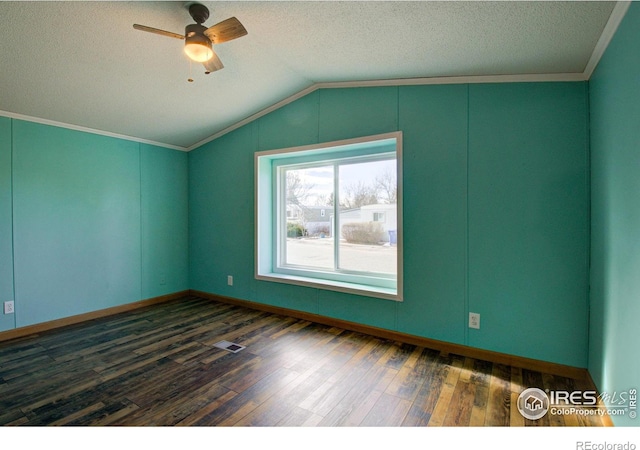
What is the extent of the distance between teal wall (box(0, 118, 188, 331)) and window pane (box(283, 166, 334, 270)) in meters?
1.84

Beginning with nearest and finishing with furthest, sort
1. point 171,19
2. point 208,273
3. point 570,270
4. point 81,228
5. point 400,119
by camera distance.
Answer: point 171,19 → point 570,270 → point 400,119 → point 81,228 → point 208,273

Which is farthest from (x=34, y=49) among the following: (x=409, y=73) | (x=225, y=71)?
(x=409, y=73)

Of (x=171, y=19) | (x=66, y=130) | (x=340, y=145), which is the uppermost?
(x=171, y=19)

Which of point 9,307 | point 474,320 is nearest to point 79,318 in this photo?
point 9,307

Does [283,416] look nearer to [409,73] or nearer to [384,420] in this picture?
[384,420]

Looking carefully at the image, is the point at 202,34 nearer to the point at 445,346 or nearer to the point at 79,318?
the point at 445,346

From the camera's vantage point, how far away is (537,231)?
2.44 meters

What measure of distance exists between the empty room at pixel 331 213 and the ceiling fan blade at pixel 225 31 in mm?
24

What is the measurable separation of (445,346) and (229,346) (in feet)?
6.79

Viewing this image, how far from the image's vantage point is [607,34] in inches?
71.3

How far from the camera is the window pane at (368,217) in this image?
10.9 ft

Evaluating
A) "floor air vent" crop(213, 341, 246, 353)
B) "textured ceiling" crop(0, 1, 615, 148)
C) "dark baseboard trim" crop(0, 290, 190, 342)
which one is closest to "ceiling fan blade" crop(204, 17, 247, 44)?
"textured ceiling" crop(0, 1, 615, 148)

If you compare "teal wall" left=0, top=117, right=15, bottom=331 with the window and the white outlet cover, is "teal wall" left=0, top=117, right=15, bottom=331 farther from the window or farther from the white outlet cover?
the window

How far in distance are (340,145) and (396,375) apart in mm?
2339
